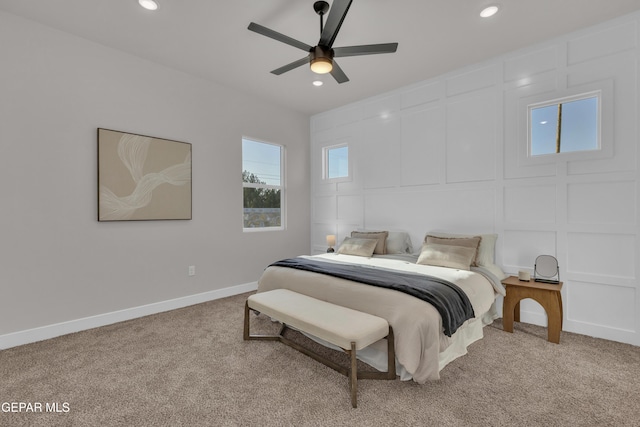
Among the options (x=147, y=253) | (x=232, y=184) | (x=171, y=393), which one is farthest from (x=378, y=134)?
(x=171, y=393)

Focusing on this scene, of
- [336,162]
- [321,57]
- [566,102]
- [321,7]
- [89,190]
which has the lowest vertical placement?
[89,190]

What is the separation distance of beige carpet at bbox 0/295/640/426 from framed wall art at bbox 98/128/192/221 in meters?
1.34

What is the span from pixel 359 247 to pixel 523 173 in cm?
202

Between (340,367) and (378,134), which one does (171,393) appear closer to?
(340,367)

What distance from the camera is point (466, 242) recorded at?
10.7ft

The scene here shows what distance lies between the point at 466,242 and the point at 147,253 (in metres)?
3.61

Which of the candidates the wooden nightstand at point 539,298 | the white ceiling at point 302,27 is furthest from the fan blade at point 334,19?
the wooden nightstand at point 539,298

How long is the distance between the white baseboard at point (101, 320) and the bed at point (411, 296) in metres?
1.19

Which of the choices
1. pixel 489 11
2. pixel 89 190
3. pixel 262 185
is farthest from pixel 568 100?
pixel 89 190

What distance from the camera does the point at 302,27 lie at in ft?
9.26

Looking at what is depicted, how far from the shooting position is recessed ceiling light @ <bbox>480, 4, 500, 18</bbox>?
101 inches

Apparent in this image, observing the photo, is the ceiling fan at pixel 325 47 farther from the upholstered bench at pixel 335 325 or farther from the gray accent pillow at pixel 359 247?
the gray accent pillow at pixel 359 247

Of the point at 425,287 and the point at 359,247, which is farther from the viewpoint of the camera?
the point at 359,247

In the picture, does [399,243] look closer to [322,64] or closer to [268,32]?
[322,64]
